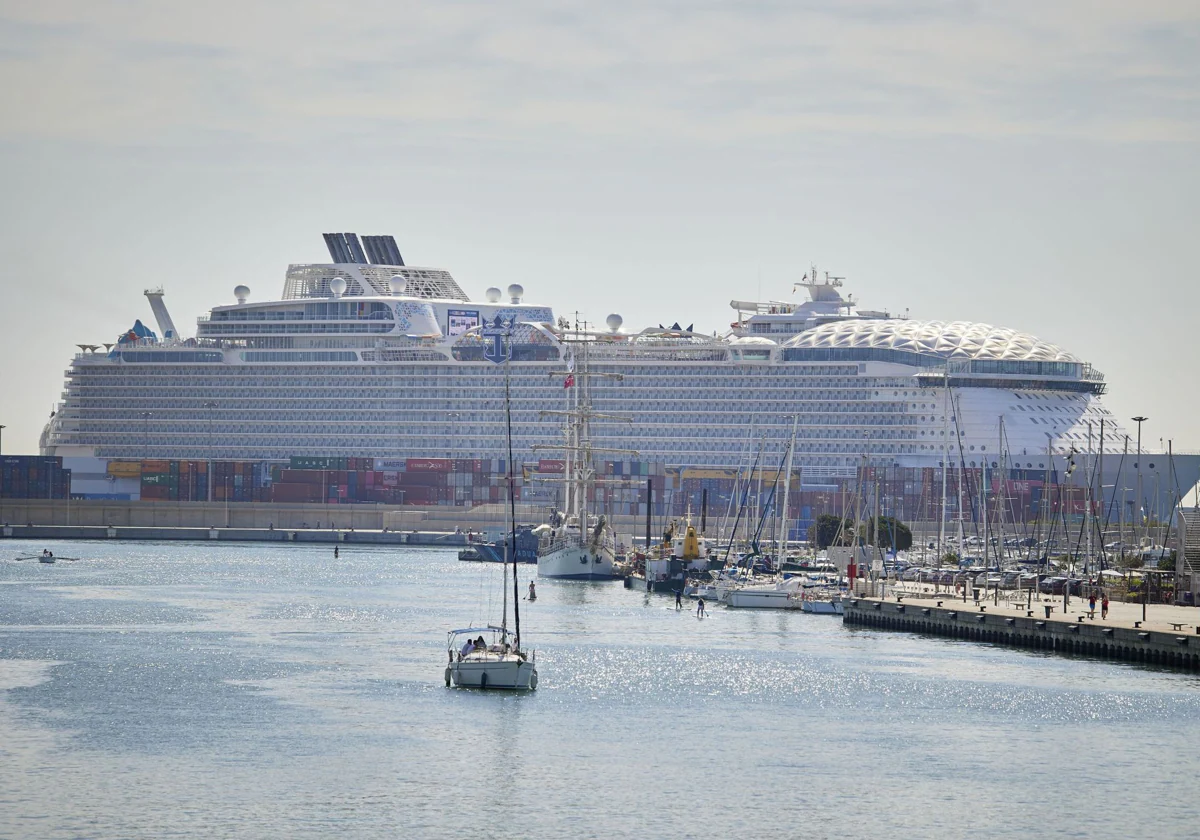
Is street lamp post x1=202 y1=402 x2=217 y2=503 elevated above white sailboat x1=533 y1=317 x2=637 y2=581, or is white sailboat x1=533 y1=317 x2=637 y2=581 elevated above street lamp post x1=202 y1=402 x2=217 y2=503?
street lamp post x1=202 y1=402 x2=217 y2=503

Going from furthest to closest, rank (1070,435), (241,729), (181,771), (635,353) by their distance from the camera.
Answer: (635,353)
(1070,435)
(241,729)
(181,771)

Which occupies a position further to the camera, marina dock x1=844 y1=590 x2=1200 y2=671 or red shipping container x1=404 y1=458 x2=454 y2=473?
red shipping container x1=404 y1=458 x2=454 y2=473

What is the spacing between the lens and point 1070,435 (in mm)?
157250

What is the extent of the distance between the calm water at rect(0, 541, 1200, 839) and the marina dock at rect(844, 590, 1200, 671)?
1120 mm

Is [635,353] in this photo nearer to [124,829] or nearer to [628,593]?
[628,593]

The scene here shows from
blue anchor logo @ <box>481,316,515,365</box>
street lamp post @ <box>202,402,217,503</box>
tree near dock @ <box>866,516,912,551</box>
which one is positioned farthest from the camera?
street lamp post @ <box>202,402,217,503</box>

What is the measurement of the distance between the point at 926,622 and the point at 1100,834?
38.1m

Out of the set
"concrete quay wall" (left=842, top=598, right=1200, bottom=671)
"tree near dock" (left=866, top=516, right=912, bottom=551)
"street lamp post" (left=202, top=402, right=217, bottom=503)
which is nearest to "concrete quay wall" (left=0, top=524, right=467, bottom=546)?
"street lamp post" (left=202, top=402, right=217, bottom=503)

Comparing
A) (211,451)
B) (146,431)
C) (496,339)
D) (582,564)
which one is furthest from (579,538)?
(146,431)

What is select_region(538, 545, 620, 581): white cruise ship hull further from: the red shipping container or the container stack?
the container stack

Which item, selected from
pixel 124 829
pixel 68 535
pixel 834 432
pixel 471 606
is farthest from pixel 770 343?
pixel 124 829

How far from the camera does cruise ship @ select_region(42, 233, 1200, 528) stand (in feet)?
516

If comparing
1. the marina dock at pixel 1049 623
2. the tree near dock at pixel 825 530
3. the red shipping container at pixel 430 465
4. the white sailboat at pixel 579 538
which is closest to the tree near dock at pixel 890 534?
the tree near dock at pixel 825 530

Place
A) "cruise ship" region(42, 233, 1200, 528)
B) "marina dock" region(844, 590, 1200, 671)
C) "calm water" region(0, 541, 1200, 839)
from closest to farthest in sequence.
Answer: "calm water" region(0, 541, 1200, 839), "marina dock" region(844, 590, 1200, 671), "cruise ship" region(42, 233, 1200, 528)
